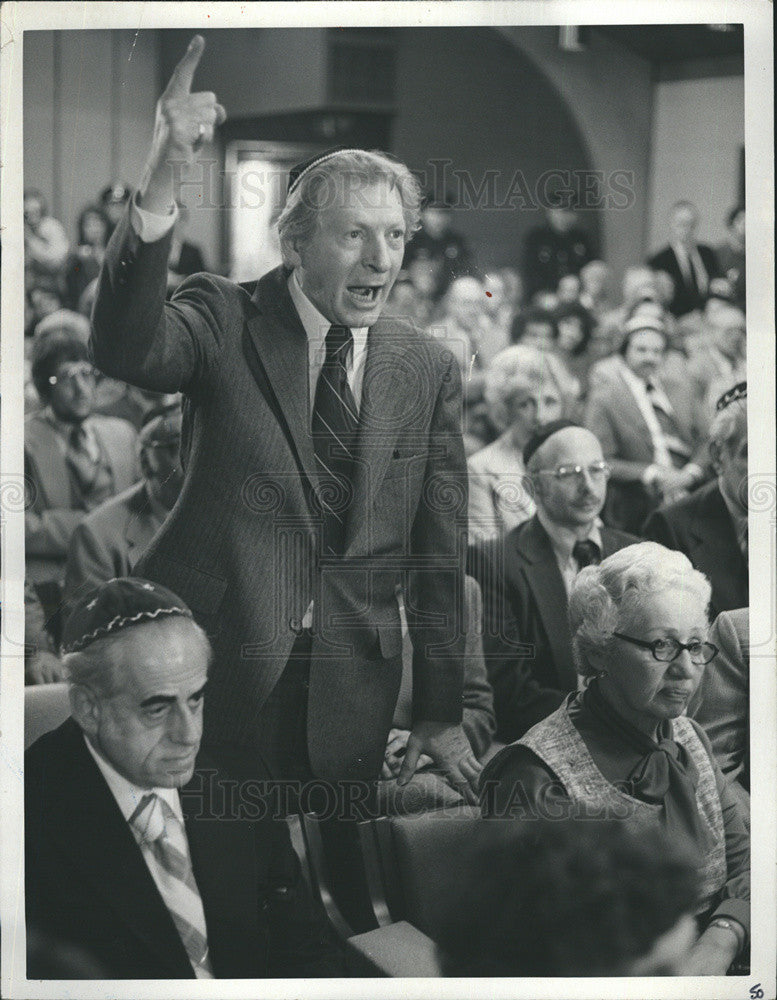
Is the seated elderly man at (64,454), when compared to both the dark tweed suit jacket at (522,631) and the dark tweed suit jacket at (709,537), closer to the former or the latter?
the dark tweed suit jacket at (522,631)

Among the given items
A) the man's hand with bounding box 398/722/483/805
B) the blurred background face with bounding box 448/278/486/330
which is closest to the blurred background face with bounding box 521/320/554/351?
the blurred background face with bounding box 448/278/486/330

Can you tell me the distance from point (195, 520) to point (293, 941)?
0.93 meters

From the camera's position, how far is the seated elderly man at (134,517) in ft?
8.38

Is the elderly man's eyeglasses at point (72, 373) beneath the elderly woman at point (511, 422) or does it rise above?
above

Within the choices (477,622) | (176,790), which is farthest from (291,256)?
(176,790)

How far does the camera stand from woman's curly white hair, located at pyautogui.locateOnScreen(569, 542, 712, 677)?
257cm

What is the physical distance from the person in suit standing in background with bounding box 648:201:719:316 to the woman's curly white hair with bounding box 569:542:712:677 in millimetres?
570

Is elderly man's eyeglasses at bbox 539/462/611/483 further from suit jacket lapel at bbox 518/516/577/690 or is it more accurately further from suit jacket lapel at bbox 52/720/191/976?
suit jacket lapel at bbox 52/720/191/976

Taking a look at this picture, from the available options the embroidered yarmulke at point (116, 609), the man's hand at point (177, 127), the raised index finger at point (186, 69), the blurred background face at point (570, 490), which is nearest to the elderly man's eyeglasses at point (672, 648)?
the blurred background face at point (570, 490)

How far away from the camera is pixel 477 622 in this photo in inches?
102

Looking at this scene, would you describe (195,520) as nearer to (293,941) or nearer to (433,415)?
(433,415)

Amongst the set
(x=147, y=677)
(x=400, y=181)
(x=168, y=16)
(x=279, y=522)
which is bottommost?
(x=147, y=677)

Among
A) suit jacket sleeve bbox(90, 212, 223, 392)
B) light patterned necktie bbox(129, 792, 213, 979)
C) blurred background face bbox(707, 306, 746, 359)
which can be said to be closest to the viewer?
suit jacket sleeve bbox(90, 212, 223, 392)

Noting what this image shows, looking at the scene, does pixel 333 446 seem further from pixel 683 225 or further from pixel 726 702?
pixel 726 702
